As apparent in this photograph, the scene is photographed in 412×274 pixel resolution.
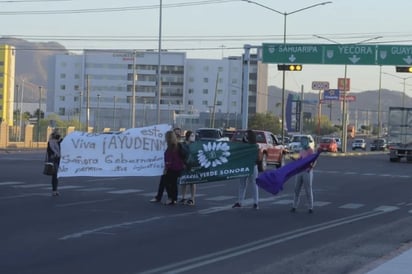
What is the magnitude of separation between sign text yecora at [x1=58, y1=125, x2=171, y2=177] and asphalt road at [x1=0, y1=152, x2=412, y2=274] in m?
0.66

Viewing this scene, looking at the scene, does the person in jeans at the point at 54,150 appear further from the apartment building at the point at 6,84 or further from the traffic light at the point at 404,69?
the apartment building at the point at 6,84

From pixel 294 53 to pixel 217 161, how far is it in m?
30.0

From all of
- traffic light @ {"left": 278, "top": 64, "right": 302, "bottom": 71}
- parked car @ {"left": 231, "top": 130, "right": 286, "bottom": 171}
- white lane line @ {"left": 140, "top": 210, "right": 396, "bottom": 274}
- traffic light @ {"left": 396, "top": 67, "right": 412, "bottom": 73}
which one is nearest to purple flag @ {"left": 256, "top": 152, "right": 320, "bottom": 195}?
white lane line @ {"left": 140, "top": 210, "right": 396, "bottom": 274}

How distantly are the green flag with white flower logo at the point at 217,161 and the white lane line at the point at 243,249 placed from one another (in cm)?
354

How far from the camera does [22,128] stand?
73.2 m

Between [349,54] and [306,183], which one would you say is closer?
[306,183]

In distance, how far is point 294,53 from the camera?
1929 inches

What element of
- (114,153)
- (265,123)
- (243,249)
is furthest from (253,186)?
(265,123)

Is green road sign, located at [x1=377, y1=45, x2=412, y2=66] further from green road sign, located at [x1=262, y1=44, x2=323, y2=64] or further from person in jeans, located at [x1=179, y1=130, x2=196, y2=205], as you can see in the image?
person in jeans, located at [x1=179, y1=130, x2=196, y2=205]

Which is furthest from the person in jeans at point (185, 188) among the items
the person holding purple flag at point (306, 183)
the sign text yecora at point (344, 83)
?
the sign text yecora at point (344, 83)

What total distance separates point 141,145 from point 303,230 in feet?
27.6

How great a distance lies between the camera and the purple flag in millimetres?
18016

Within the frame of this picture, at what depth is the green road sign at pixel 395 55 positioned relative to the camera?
47875mm

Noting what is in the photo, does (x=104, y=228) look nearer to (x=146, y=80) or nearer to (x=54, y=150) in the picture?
(x=54, y=150)
